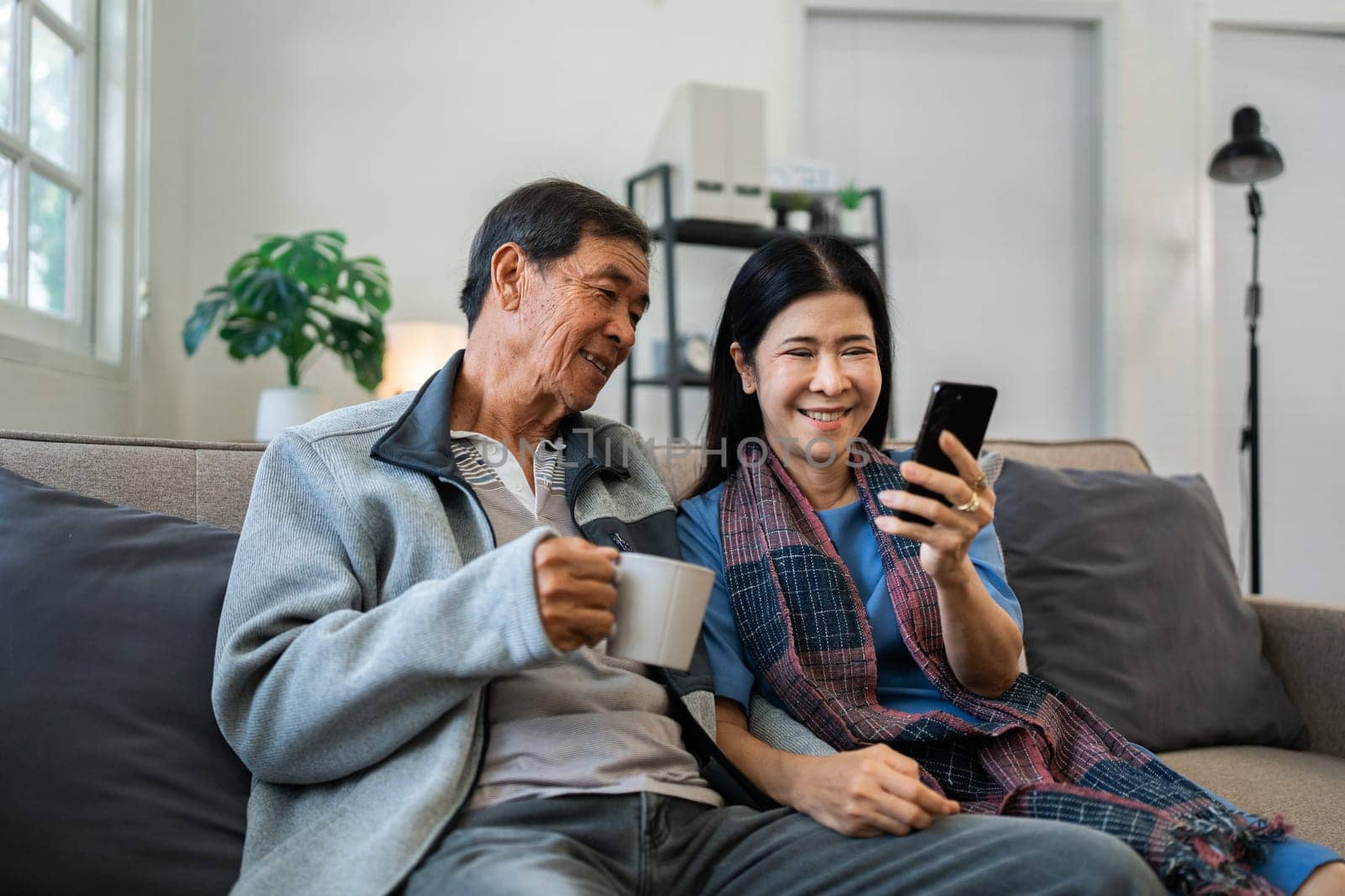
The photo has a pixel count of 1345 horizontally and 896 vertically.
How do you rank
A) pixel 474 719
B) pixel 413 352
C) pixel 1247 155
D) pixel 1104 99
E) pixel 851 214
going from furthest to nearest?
pixel 1104 99, pixel 851 214, pixel 1247 155, pixel 413 352, pixel 474 719

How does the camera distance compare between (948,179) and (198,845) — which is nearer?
(198,845)

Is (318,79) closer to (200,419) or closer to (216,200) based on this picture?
(216,200)

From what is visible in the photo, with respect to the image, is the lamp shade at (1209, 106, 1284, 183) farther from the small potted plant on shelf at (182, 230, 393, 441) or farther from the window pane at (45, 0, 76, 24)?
the window pane at (45, 0, 76, 24)

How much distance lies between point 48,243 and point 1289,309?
4.19 meters

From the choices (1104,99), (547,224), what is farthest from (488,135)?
(547,224)

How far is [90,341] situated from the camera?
2836mm

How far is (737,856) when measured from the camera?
110 cm

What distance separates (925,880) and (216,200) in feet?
10.7

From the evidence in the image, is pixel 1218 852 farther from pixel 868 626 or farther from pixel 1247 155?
pixel 1247 155

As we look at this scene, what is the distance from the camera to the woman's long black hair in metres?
1.47

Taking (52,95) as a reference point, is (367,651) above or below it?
below

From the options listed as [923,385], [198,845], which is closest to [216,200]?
[923,385]

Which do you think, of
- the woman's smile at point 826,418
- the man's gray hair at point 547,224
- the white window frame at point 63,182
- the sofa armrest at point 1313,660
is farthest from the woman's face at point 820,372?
the white window frame at point 63,182

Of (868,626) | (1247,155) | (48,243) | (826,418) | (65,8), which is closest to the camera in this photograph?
(868,626)
